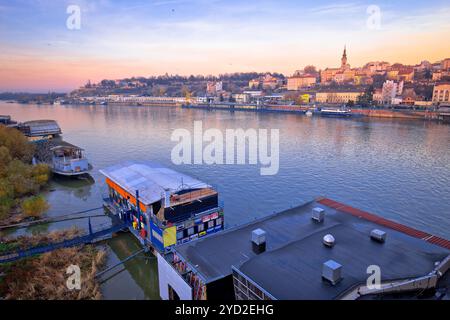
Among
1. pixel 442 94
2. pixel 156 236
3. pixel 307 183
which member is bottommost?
pixel 307 183

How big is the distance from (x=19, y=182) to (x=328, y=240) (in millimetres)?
13925

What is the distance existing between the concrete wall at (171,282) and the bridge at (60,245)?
3558 mm

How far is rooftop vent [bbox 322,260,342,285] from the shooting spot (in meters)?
4.66

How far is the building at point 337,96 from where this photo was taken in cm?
6118

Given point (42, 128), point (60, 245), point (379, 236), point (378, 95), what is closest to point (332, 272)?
point (379, 236)

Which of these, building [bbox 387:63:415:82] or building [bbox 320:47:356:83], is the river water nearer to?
building [bbox 387:63:415:82]

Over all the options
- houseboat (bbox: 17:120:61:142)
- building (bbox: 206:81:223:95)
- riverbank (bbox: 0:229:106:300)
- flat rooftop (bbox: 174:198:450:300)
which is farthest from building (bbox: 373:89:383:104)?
riverbank (bbox: 0:229:106:300)

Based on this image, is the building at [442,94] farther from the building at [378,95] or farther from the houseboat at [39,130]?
the houseboat at [39,130]

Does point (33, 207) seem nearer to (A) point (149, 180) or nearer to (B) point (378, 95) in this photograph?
(A) point (149, 180)

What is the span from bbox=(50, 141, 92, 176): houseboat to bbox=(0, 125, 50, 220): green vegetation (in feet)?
2.76

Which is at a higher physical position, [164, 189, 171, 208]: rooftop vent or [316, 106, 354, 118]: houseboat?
[316, 106, 354, 118]: houseboat

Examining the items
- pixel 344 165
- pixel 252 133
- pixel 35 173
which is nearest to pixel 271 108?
pixel 252 133

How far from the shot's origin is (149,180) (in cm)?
977

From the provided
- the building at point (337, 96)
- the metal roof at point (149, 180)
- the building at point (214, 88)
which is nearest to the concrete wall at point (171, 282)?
the metal roof at point (149, 180)
